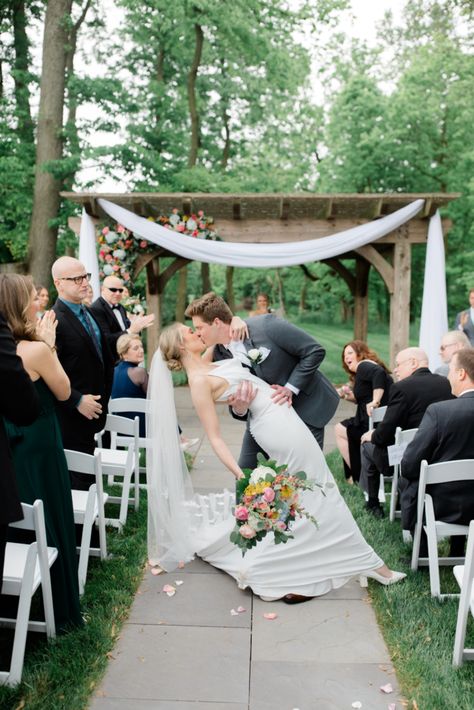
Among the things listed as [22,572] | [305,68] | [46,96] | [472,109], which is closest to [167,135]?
[46,96]

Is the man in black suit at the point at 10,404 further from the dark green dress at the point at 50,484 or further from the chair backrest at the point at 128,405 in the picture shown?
the chair backrest at the point at 128,405

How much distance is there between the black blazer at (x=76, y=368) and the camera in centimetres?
482

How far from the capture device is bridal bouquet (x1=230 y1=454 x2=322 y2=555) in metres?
3.69

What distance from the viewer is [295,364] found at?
15.5 feet

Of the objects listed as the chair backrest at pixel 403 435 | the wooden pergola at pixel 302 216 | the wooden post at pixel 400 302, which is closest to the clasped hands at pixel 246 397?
the chair backrest at pixel 403 435

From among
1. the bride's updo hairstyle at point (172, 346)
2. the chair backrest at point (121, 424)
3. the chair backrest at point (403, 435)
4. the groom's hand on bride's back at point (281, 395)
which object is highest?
the bride's updo hairstyle at point (172, 346)

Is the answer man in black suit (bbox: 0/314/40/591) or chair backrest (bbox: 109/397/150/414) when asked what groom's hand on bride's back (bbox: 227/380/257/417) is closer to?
man in black suit (bbox: 0/314/40/591)

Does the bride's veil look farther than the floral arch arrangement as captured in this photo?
No

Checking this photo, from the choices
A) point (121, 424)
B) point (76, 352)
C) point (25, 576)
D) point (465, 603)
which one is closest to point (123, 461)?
point (121, 424)

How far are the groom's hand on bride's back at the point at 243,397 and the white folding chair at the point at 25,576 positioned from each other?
4.59 ft

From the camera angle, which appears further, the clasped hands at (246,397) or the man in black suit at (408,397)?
the man in black suit at (408,397)

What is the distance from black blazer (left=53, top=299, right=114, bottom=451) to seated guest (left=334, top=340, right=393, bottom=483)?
2423mm

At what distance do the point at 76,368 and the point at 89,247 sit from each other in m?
6.08

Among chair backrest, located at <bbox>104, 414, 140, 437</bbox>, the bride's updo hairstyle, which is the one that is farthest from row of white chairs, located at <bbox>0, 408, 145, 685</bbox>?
the bride's updo hairstyle
